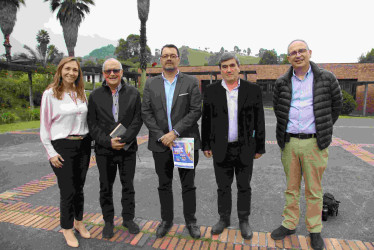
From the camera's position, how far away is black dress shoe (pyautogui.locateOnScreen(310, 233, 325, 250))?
2.38 metres

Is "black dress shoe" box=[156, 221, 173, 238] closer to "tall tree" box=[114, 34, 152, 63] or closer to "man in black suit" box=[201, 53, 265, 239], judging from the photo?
"man in black suit" box=[201, 53, 265, 239]

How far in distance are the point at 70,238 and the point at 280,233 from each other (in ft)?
7.14

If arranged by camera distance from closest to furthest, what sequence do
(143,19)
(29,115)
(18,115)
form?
(29,115) < (18,115) < (143,19)

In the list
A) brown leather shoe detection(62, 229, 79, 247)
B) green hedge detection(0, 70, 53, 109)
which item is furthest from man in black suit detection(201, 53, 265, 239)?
green hedge detection(0, 70, 53, 109)

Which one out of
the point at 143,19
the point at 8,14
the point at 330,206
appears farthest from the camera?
the point at 8,14

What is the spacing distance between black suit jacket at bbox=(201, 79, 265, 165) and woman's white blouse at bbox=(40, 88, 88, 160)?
4.56 feet

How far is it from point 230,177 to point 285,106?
3.16 feet

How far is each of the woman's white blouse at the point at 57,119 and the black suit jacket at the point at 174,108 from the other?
709mm

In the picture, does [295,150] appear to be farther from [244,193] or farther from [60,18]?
[60,18]

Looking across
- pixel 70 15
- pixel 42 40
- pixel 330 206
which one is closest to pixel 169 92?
pixel 330 206

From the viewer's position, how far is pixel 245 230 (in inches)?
103

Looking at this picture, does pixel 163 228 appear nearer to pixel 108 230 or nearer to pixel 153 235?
pixel 153 235

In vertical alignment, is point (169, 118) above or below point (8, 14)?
below

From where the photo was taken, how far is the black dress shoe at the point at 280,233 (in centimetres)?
256
